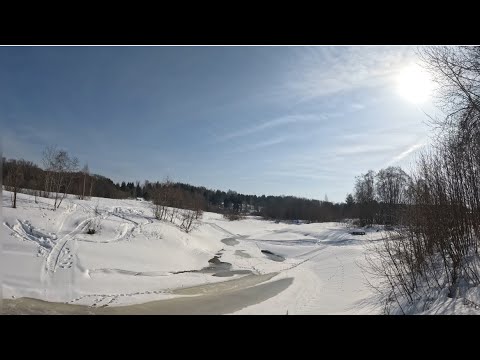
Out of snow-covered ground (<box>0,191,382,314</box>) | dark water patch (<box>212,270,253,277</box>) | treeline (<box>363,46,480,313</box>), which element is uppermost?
Answer: treeline (<box>363,46,480,313</box>)

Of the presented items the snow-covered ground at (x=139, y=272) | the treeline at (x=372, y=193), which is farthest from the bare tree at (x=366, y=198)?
the snow-covered ground at (x=139, y=272)

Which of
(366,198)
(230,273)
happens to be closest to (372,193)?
(366,198)

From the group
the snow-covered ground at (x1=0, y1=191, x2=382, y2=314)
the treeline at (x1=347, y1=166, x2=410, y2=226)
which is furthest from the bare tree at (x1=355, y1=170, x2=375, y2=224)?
the snow-covered ground at (x1=0, y1=191, x2=382, y2=314)

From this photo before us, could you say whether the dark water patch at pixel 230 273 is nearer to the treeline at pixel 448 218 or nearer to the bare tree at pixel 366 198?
the treeline at pixel 448 218

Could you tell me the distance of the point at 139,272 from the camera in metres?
11.2

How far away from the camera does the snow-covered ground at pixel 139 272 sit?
25.3 ft

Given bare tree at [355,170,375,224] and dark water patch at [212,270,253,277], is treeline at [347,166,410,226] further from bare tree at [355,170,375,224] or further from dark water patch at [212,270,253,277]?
dark water patch at [212,270,253,277]

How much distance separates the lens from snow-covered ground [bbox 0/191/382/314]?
304 inches

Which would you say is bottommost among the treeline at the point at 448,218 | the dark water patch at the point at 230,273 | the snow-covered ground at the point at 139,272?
the dark water patch at the point at 230,273
